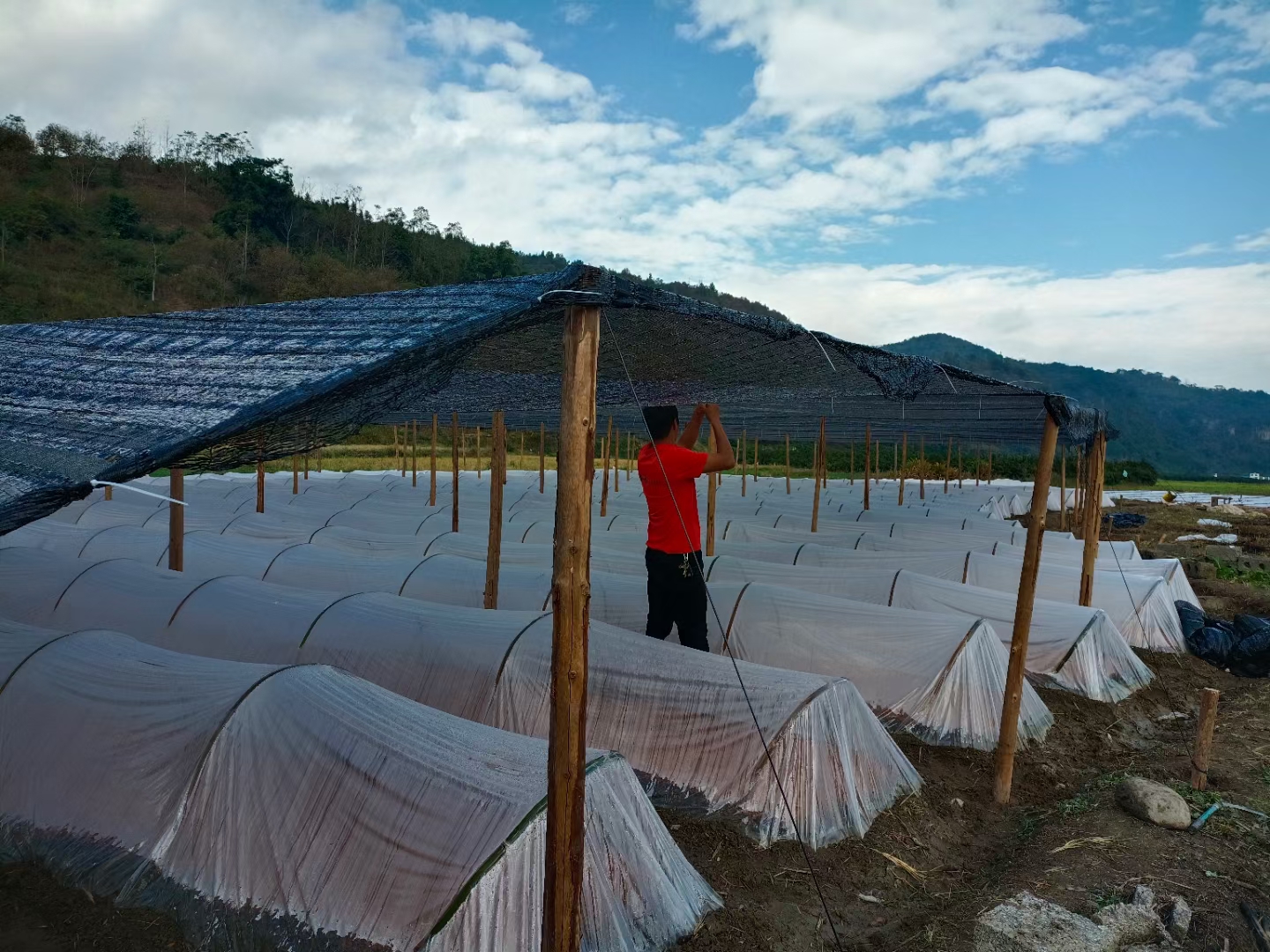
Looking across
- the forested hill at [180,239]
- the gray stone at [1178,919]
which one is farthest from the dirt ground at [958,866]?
the forested hill at [180,239]

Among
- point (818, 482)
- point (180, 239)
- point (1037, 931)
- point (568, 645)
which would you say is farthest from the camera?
point (180, 239)

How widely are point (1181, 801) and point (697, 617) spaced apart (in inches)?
129

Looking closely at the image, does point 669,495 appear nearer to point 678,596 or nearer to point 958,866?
point 678,596

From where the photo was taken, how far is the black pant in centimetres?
555

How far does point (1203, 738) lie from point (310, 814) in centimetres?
581

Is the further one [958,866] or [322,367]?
[958,866]

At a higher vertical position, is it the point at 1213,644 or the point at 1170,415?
the point at 1170,415

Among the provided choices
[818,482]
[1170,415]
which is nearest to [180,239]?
[818,482]

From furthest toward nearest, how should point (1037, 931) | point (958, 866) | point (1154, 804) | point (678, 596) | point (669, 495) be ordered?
point (678, 596) → point (669, 495) → point (1154, 804) → point (958, 866) → point (1037, 931)

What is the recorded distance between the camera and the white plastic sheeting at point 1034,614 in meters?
7.62

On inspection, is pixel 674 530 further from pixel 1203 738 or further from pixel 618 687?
pixel 1203 738

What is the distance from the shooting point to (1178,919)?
13.1 ft

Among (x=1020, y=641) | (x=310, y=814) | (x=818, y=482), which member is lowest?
(x=310, y=814)

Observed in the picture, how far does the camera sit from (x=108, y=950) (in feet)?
11.5
